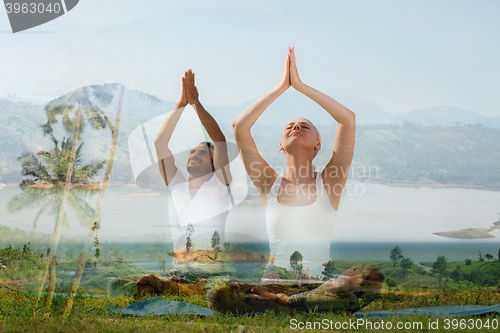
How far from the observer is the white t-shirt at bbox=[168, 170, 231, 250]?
3.50 meters

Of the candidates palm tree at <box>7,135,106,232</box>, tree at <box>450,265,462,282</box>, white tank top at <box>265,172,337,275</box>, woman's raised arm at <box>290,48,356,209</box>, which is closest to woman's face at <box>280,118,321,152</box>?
woman's raised arm at <box>290,48,356,209</box>

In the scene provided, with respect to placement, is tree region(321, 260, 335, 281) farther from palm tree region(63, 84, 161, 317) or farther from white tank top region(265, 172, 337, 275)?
palm tree region(63, 84, 161, 317)

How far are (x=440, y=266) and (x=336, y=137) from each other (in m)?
2.31

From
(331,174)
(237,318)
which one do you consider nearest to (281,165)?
(331,174)

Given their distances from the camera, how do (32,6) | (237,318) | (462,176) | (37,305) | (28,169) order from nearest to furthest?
(237,318) → (37,305) → (32,6) → (28,169) → (462,176)

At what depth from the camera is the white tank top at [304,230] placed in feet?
9.94

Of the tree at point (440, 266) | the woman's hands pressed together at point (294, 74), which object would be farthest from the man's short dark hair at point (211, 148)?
the tree at point (440, 266)

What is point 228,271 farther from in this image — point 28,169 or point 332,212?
point 28,169

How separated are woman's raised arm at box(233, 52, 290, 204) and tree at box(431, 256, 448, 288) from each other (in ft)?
7.70

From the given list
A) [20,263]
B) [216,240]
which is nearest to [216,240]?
[216,240]

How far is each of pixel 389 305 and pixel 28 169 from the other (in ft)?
13.8

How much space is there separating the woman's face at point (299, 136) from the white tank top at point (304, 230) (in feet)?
1.31

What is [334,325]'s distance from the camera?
97.5 inches

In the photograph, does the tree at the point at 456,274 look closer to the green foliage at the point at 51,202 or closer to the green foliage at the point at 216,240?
the green foliage at the point at 216,240
